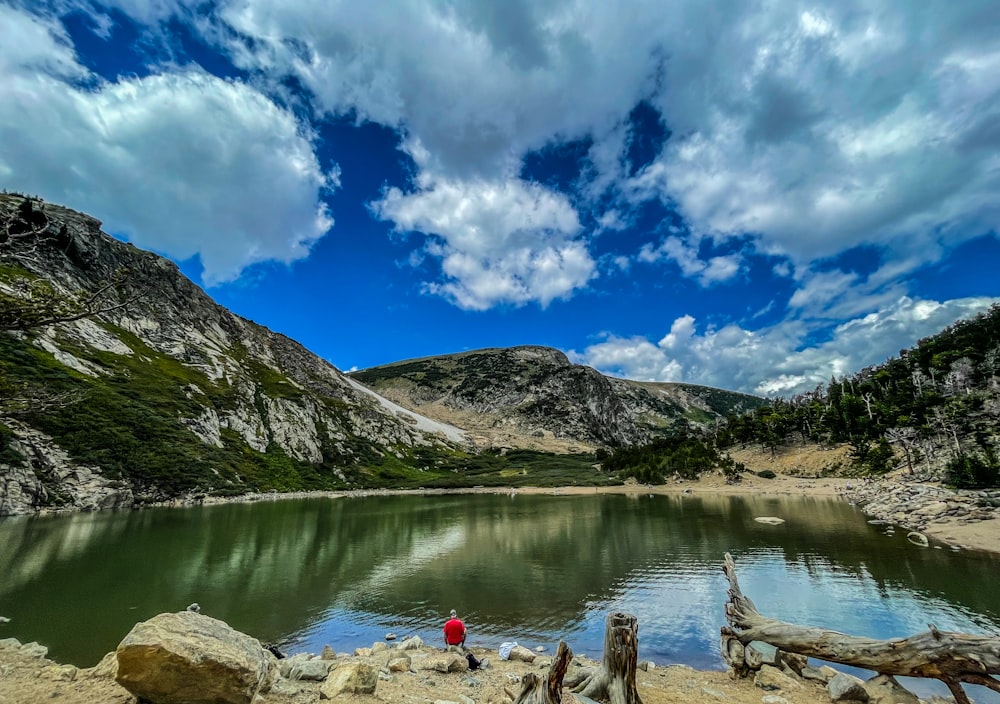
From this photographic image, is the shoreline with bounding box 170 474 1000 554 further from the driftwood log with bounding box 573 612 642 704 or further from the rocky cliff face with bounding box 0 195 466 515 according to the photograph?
the driftwood log with bounding box 573 612 642 704

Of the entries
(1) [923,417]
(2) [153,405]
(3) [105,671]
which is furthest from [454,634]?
(2) [153,405]

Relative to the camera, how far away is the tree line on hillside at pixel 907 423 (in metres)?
67.5

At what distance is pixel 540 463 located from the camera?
7461 inches

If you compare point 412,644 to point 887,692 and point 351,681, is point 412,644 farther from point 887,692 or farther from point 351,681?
point 887,692

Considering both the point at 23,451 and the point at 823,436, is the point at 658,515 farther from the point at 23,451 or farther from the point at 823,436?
the point at 23,451

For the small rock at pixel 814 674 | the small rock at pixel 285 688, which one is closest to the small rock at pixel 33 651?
the small rock at pixel 285 688

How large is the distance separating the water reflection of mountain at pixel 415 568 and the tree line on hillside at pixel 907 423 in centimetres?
2440

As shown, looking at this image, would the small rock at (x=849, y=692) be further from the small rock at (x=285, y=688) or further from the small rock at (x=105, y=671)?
the small rock at (x=105, y=671)

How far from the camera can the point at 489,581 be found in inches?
1262

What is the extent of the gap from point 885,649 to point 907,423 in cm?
9876

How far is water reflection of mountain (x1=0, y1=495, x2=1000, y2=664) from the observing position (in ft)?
80.1

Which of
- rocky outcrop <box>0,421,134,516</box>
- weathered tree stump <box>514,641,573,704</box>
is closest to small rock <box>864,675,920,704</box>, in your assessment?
weathered tree stump <box>514,641,573,704</box>

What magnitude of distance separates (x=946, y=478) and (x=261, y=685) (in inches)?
3078

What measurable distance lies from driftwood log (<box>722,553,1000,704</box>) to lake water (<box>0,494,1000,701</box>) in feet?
7.53
